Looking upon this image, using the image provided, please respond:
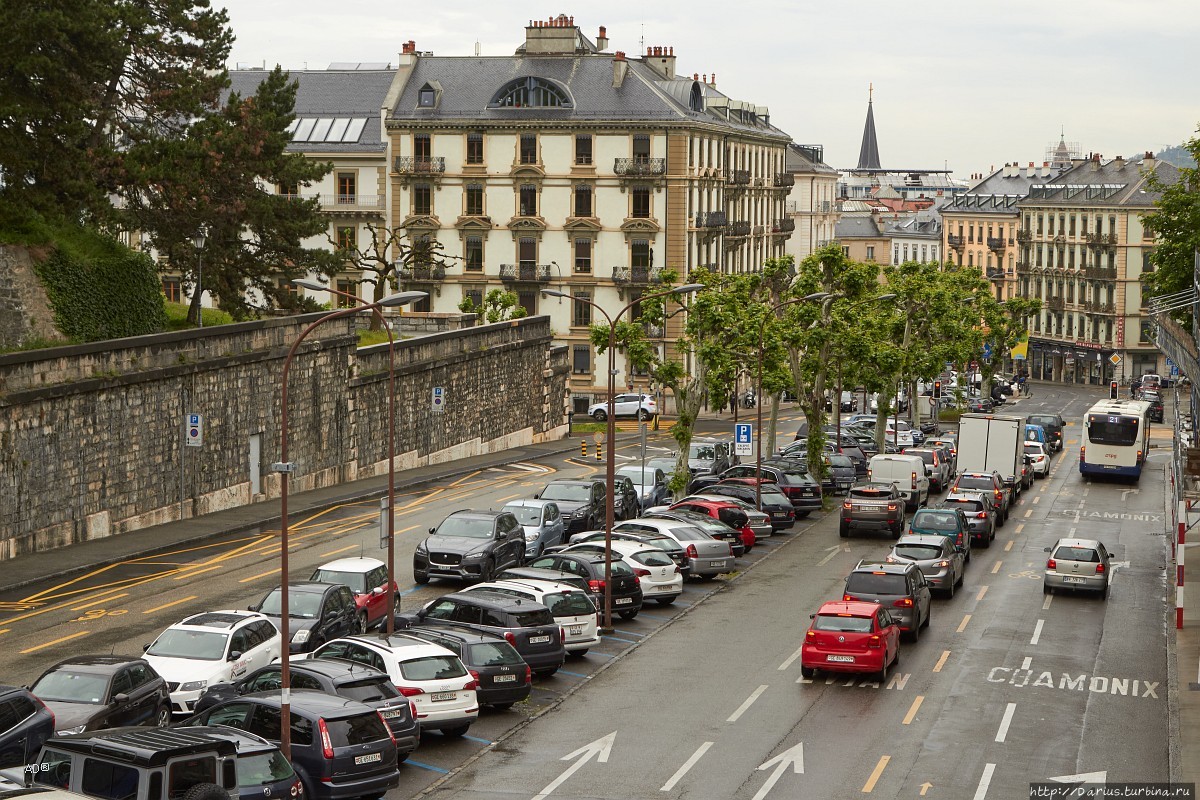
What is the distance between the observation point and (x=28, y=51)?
4703cm

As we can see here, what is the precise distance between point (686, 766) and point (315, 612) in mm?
8957

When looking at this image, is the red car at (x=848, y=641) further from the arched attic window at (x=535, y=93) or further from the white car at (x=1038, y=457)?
the arched attic window at (x=535, y=93)

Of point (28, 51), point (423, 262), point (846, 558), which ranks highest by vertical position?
point (28, 51)

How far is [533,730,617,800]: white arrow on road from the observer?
73.5 ft

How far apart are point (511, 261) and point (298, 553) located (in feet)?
175

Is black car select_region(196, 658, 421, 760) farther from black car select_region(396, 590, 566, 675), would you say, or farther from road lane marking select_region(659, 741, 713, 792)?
black car select_region(396, 590, 566, 675)

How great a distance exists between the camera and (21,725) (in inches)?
826

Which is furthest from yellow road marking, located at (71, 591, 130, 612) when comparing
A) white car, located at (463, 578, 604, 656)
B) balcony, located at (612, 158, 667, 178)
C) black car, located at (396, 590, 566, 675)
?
balcony, located at (612, 158, 667, 178)

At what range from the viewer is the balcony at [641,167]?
3570 inches

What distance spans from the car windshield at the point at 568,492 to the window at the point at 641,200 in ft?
156

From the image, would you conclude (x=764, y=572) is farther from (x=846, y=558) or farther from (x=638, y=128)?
(x=638, y=128)

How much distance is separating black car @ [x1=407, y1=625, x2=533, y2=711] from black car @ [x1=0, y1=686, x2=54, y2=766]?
6.44 m

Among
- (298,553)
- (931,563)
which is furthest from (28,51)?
(931,563)

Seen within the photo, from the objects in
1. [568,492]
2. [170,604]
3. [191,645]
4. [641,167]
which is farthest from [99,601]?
Answer: [641,167]
